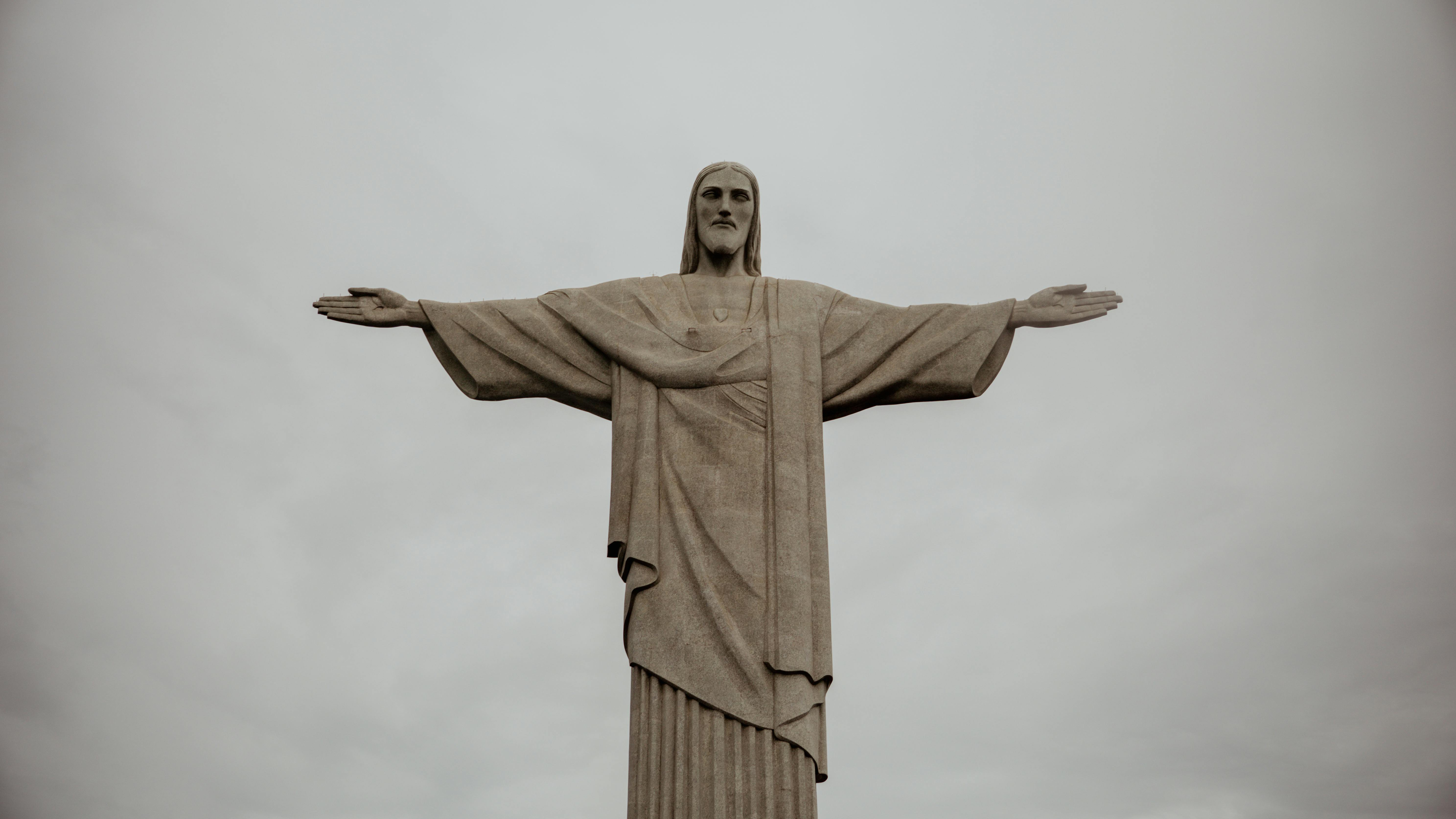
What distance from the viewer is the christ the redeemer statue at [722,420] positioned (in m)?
12.3

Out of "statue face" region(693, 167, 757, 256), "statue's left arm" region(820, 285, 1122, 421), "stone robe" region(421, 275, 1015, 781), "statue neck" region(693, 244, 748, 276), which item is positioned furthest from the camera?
"statue neck" region(693, 244, 748, 276)

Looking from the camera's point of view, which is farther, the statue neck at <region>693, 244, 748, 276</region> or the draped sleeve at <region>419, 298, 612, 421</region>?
the statue neck at <region>693, 244, 748, 276</region>

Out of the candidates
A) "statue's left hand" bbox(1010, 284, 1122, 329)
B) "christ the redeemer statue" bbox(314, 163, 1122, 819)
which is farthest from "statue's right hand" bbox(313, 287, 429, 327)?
"statue's left hand" bbox(1010, 284, 1122, 329)

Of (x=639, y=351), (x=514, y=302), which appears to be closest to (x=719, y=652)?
(x=639, y=351)

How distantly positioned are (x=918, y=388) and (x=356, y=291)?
554 cm

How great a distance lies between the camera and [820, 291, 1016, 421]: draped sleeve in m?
13.9

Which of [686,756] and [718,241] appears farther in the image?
[718,241]

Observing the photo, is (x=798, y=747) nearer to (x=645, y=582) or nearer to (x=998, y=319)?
(x=645, y=582)

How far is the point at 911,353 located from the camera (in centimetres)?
1400

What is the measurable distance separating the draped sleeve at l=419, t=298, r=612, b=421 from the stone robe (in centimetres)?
2

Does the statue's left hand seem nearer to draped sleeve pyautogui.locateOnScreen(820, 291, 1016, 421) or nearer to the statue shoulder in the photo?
draped sleeve pyautogui.locateOnScreen(820, 291, 1016, 421)

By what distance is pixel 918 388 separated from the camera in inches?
552

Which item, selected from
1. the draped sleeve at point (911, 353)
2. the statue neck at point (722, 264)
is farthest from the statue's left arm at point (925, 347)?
the statue neck at point (722, 264)

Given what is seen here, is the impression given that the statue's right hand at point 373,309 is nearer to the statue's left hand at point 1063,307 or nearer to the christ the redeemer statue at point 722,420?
the christ the redeemer statue at point 722,420
